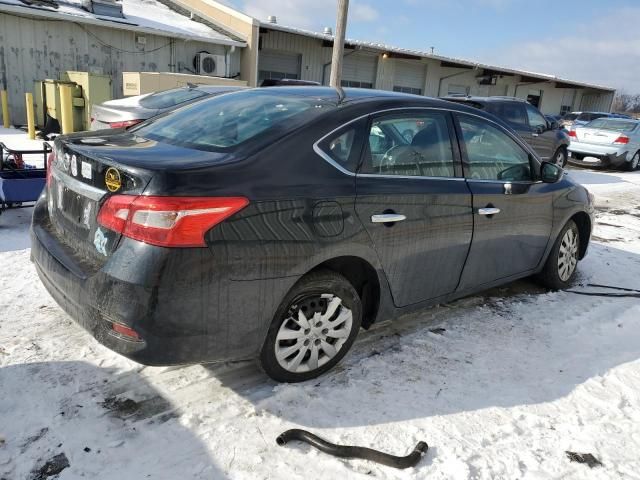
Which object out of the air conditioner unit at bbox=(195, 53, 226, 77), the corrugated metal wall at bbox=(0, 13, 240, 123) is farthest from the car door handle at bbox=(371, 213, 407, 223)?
the air conditioner unit at bbox=(195, 53, 226, 77)

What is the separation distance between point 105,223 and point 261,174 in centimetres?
75

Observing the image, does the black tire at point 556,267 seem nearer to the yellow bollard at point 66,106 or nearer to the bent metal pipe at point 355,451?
the bent metal pipe at point 355,451

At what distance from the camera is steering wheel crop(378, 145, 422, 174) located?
10.1 feet

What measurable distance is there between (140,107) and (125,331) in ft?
22.1

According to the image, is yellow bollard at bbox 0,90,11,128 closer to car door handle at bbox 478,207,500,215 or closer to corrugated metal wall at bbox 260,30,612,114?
corrugated metal wall at bbox 260,30,612,114

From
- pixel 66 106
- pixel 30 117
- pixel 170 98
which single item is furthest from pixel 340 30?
pixel 30 117

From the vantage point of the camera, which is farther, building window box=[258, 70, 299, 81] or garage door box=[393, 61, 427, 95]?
garage door box=[393, 61, 427, 95]

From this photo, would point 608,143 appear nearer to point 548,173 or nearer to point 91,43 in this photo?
point 548,173

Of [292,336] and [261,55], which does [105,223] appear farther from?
[261,55]

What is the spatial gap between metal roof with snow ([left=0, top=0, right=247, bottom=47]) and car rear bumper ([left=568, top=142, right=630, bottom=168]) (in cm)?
1158

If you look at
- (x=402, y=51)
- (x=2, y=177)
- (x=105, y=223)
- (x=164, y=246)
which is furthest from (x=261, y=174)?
(x=402, y=51)

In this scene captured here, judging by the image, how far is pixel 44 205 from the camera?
323 centimetres

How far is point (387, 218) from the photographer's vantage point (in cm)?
300

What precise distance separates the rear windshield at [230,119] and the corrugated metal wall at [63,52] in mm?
13643
